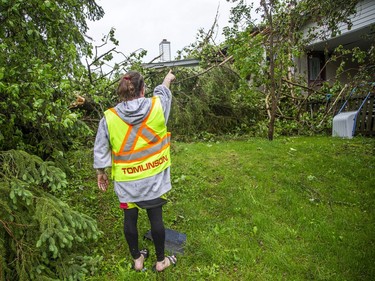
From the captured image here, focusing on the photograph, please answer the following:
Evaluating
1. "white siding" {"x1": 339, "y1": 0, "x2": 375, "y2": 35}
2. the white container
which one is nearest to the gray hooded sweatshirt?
the white container

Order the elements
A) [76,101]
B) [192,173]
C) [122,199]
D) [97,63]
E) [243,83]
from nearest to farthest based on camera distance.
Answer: [122,199] → [76,101] → [97,63] → [192,173] → [243,83]

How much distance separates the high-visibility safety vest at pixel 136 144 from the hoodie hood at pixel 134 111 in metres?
0.03

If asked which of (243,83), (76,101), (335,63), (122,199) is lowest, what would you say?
(122,199)

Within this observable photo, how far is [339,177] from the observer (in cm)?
493

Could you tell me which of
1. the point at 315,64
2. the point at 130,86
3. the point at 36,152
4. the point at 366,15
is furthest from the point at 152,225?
the point at 315,64

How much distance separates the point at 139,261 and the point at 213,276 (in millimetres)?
741

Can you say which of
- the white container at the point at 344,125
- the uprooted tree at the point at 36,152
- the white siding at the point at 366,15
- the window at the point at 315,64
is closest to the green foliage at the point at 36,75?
the uprooted tree at the point at 36,152

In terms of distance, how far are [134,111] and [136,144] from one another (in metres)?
0.28

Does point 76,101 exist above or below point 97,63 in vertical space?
below

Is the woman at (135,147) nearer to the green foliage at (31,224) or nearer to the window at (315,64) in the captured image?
the green foliage at (31,224)

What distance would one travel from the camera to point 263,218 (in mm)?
3738

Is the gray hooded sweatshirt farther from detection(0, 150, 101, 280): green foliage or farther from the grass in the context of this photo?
the grass

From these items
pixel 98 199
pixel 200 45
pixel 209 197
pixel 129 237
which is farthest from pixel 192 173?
pixel 200 45

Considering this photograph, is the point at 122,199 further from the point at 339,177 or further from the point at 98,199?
the point at 339,177
